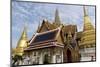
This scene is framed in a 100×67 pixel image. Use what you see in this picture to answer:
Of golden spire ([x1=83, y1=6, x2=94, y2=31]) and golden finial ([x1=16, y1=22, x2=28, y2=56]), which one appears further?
golden spire ([x1=83, y1=6, x2=94, y2=31])

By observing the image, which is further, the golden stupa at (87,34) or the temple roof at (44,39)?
the golden stupa at (87,34)

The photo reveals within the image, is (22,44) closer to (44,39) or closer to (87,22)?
(44,39)

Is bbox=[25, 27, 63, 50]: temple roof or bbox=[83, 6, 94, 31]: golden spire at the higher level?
bbox=[83, 6, 94, 31]: golden spire

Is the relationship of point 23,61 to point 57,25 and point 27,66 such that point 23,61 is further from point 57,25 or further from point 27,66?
point 57,25

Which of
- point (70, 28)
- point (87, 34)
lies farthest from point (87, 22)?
point (70, 28)

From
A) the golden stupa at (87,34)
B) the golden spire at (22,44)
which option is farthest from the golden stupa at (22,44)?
the golden stupa at (87,34)

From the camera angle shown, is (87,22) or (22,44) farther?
(87,22)

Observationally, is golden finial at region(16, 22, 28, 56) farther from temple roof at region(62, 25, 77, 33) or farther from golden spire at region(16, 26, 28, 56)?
temple roof at region(62, 25, 77, 33)

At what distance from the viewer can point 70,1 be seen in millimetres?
2826

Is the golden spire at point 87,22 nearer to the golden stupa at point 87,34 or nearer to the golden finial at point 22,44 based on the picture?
the golden stupa at point 87,34

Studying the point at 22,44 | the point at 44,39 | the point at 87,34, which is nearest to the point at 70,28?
the point at 87,34

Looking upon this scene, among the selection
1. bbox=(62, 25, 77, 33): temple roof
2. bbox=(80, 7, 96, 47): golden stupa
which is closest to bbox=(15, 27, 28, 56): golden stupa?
bbox=(62, 25, 77, 33): temple roof

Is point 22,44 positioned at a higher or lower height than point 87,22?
lower

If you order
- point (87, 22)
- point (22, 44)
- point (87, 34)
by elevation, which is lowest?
point (22, 44)
